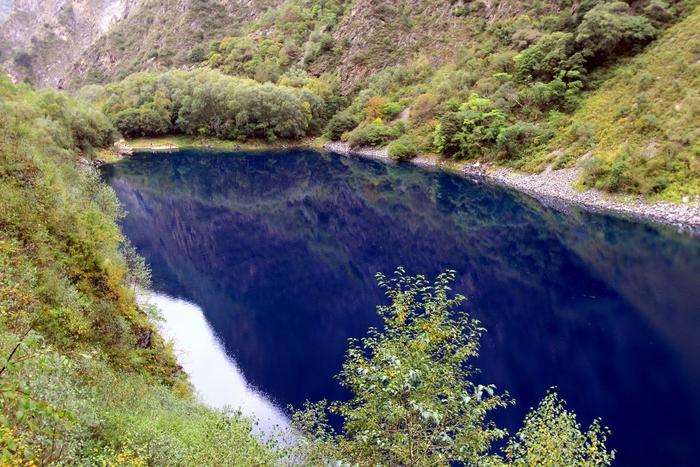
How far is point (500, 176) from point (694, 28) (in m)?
29.3

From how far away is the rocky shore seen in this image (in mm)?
44969

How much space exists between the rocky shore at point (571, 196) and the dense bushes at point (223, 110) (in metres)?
34.1

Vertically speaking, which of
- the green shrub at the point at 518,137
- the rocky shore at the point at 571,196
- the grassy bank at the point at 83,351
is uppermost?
the grassy bank at the point at 83,351

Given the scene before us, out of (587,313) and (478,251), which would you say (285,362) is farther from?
(478,251)

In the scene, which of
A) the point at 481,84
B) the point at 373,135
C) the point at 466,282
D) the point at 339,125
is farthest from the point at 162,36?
the point at 466,282

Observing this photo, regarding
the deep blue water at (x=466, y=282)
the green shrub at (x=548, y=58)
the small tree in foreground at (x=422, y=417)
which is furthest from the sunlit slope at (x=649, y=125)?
the small tree in foreground at (x=422, y=417)

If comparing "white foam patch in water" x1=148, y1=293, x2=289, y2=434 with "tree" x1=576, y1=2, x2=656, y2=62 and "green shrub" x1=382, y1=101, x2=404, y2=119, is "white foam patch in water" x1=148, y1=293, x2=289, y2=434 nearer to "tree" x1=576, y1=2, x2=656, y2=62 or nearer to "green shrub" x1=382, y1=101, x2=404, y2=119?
"tree" x1=576, y1=2, x2=656, y2=62

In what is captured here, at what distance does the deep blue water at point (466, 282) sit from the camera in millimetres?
24312

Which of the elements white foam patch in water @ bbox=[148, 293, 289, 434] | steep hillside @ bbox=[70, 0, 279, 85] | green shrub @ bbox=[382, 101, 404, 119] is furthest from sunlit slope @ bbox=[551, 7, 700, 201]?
steep hillside @ bbox=[70, 0, 279, 85]

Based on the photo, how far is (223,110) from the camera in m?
107

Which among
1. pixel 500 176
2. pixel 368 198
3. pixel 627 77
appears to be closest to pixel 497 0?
pixel 627 77

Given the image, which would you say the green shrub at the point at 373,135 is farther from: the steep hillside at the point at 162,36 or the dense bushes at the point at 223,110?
the steep hillside at the point at 162,36

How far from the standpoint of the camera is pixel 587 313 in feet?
106

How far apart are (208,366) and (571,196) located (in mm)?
45589
